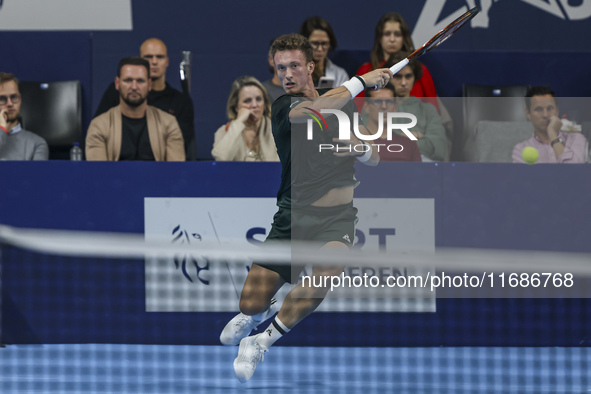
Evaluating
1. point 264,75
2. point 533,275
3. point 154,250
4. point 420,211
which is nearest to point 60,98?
point 264,75

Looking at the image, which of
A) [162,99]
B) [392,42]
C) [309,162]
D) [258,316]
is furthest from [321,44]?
[258,316]

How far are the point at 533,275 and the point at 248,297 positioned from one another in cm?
295

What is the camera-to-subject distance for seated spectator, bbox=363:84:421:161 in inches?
269

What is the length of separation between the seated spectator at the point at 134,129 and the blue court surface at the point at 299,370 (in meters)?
1.57

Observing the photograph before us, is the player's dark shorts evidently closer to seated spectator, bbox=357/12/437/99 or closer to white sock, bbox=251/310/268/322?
white sock, bbox=251/310/268/322

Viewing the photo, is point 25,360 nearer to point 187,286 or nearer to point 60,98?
point 187,286

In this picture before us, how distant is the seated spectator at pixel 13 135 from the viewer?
7.35 meters

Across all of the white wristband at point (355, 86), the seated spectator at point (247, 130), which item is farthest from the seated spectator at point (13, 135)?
the white wristband at point (355, 86)

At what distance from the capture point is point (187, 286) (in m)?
6.86

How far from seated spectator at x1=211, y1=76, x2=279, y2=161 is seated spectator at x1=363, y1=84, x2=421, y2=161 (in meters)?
0.82

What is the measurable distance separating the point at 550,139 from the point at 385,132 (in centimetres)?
141

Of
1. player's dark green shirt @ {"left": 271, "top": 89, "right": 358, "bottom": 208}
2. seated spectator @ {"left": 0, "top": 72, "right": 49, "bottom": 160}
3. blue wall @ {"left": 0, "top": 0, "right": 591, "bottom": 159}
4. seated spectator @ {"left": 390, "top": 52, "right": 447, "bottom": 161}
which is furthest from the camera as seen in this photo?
blue wall @ {"left": 0, "top": 0, "right": 591, "bottom": 159}

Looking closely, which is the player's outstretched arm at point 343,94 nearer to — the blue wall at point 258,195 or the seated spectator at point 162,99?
the blue wall at point 258,195

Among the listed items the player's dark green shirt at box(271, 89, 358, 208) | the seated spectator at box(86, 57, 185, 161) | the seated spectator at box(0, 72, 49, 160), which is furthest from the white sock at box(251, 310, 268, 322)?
the seated spectator at box(0, 72, 49, 160)
